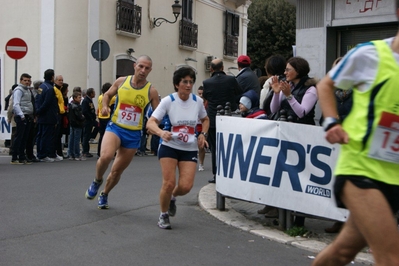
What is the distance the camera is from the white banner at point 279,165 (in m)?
6.71

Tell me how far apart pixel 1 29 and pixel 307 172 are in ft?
65.0

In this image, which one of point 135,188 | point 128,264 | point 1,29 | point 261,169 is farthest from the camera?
point 1,29

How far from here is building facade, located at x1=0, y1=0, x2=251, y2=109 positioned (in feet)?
77.7

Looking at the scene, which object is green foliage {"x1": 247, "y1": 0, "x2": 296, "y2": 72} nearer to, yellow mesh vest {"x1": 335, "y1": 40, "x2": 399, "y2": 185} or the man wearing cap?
the man wearing cap

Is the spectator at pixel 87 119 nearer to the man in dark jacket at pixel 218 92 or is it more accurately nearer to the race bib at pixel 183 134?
the man in dark jacket at pixel 218 92

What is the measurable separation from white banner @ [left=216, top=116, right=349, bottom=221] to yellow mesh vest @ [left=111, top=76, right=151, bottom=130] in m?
1.05

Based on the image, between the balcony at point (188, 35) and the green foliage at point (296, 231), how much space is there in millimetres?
24039

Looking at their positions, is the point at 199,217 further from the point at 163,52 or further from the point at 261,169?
the point at 163,52

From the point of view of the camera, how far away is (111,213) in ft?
27.4

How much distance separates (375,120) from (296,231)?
143 inches

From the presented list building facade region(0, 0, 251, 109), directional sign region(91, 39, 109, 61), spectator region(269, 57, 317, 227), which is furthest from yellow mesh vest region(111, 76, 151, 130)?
building facade region(0, 0, 251, 109)

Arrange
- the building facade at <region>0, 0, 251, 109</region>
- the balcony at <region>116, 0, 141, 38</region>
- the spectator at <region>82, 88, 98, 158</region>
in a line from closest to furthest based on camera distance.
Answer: the spectator at <region>82, 88, 98, 158</region>
the building facade at <region>0, 0, 251, 109</region>
the balcony at <region>116, 0, 141, 38</region>

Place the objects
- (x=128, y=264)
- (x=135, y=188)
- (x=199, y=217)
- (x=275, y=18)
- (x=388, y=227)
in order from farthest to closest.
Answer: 1. (x=275, y=18)
2. (x=135, y=188)
3. (x=199, y=217)
4. (x=128, y=264)
5. (x=388, y=227)

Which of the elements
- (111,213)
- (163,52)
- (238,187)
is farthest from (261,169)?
(163,52)
